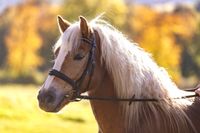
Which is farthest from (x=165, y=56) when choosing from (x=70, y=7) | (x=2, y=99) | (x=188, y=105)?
(x=188, y=105)

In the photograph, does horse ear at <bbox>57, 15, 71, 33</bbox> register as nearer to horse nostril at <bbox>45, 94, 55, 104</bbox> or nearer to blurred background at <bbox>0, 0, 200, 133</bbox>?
horse nostril at <bbox>45, 94, 55, 104</bbox>

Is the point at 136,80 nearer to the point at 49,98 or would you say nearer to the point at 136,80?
the point at 136,80

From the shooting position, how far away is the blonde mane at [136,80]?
541 cm

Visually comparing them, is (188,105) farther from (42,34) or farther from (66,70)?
(42,34)

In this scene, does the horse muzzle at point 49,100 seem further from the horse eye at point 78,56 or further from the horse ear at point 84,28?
the horse ear at point 84,28

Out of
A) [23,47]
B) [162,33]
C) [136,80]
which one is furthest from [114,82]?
[23,47]

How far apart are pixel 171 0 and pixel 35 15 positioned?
8537cm

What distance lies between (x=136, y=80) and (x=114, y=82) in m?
0.21

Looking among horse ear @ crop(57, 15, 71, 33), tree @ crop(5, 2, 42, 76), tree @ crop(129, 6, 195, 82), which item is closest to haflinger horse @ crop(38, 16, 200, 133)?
horse ear @ crop(57, 15, 71, 33)

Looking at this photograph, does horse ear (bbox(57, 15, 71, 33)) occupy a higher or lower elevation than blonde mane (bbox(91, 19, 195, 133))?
higher

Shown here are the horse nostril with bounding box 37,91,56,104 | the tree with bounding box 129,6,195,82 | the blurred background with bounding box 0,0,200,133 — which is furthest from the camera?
the blurred background with bounding box 0,0,200,133

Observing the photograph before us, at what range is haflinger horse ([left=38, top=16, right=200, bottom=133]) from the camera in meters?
5.28

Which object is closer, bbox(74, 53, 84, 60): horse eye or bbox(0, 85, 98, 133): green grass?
bbox(74, 53, 84, 60): horse eye

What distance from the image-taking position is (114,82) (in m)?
5.45
